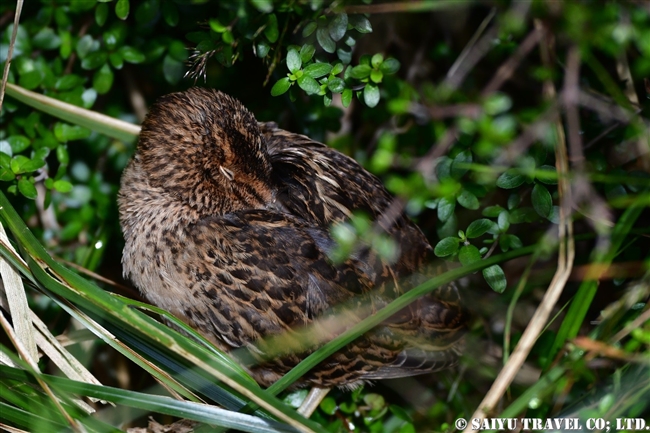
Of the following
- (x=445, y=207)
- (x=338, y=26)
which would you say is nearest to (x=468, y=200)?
(x=445, y=207)

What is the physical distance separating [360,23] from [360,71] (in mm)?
159

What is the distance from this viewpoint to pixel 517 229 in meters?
A: 2.89

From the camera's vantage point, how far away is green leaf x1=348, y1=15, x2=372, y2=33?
7.17ft

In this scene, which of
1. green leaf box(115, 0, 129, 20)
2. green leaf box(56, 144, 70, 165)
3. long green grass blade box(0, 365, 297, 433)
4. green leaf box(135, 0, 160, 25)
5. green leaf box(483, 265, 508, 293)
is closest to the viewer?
long green grass blade box(0, 365, 297, 433)

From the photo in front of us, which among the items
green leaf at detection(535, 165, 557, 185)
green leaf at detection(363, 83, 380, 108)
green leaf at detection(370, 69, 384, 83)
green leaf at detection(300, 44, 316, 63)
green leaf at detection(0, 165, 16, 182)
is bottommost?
green leaf at detection(0, 165, 16, 182)

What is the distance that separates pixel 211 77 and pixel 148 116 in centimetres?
56

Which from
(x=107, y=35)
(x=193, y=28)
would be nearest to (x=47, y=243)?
(x=107, y=35)

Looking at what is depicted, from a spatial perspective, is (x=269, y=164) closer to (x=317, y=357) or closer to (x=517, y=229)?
(x=317, y=357)

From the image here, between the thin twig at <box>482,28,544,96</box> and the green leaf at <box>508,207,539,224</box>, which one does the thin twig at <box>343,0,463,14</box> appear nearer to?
the thin twig at <box>482,28,544,96</box>

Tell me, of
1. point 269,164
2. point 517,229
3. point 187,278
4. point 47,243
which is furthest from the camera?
point 47,243

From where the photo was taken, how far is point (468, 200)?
2.26m

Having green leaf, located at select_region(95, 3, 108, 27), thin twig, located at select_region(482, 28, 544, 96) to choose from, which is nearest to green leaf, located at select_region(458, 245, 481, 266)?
thin twig, located at select_region(482, 28, 544, 96)

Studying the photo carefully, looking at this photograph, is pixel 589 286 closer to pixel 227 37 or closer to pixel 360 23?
pixel 360 23

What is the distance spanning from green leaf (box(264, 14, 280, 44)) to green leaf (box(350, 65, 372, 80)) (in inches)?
11.5
